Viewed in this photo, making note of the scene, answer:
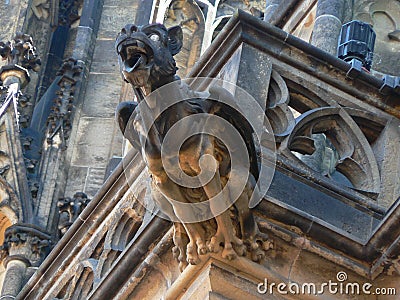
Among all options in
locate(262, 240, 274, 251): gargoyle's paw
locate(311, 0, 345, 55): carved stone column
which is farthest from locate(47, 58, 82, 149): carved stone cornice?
locate(262, 240, 274, 251): gargoyle's paw

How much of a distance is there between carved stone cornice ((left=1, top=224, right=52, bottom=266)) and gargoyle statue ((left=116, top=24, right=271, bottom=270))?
592 centimetres

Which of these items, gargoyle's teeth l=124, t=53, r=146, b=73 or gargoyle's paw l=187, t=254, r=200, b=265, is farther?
gargoyle's paw l=187, t=254, r=200, b=265

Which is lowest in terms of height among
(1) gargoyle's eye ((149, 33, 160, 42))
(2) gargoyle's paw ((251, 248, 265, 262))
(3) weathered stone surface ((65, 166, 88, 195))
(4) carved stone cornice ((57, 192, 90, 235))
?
(2) gargoyle's paw ((251, 248, 265, 262))

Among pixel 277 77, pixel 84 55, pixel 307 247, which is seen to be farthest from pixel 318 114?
pixel 84 55

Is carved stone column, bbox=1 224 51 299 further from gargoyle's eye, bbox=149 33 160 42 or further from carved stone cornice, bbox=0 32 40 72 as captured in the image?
gargoyle's eye, bbox=149 33 160 42

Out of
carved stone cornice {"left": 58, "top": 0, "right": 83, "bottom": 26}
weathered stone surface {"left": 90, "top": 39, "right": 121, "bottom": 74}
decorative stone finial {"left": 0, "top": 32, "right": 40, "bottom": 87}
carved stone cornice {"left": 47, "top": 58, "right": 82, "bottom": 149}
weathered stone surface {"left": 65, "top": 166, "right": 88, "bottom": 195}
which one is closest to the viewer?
weathered stone surface {"left": 65, "top": 166, "right": 88, "bottom": 195}

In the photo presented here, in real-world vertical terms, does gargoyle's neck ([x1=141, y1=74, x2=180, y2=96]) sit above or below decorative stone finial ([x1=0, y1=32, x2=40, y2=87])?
below

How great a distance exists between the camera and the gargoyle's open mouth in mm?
10102

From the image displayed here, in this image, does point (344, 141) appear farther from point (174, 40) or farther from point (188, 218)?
point (188, 218)

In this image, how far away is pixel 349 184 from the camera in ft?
39.6

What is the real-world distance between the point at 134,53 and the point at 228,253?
1.03m

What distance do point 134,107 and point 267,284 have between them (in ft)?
3.40

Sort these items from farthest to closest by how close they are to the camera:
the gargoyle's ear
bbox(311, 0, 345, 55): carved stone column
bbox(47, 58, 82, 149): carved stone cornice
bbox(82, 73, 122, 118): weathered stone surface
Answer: bbox(82, 73, 122, 118): weathered stone surface
bbox(47, 58, 82, 149): carved stone cornice
bbox(311, 0, 345, 55): carved stone column
the gargoyle's ear

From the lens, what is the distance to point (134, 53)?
10117 mm
